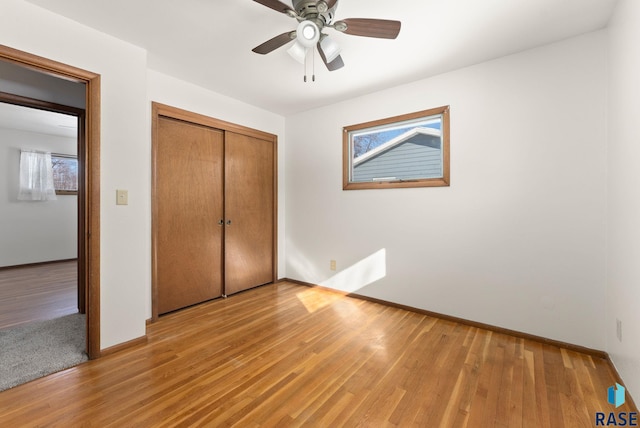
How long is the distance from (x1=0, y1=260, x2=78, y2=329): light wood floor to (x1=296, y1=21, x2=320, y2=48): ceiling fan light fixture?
135 inches

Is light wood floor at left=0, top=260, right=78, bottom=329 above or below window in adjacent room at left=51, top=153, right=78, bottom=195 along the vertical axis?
below

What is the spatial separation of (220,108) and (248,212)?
1302 millimetres

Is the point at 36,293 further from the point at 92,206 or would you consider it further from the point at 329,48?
the point at 329,48

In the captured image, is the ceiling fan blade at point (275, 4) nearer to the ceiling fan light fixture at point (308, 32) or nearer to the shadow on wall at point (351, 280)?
the ceiling fan light fixture at point (308, 32)

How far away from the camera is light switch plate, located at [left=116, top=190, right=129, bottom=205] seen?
6.88 ft

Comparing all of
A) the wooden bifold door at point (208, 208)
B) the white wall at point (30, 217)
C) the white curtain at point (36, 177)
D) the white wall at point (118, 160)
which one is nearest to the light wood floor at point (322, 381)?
the white wall at point (118, 160)

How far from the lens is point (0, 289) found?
3.51m

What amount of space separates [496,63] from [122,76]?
3104mm

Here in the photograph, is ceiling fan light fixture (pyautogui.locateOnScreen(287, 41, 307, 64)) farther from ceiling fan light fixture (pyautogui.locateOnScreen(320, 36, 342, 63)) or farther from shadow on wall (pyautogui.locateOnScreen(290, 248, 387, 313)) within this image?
shadow on wall (pyautogui.locateOnScreen(290, 248, 387, 313))

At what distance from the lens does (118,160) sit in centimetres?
210

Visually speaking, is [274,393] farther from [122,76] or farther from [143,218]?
[122,76]

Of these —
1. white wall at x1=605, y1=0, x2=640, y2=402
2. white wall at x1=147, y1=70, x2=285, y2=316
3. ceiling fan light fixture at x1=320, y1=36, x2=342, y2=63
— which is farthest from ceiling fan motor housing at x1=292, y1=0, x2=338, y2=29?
white wall at x1=147, y1=70, x2=285, y2=316

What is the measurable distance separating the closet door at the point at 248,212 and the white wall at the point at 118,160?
1.16 metres

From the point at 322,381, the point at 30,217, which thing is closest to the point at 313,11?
the point at 322,381
